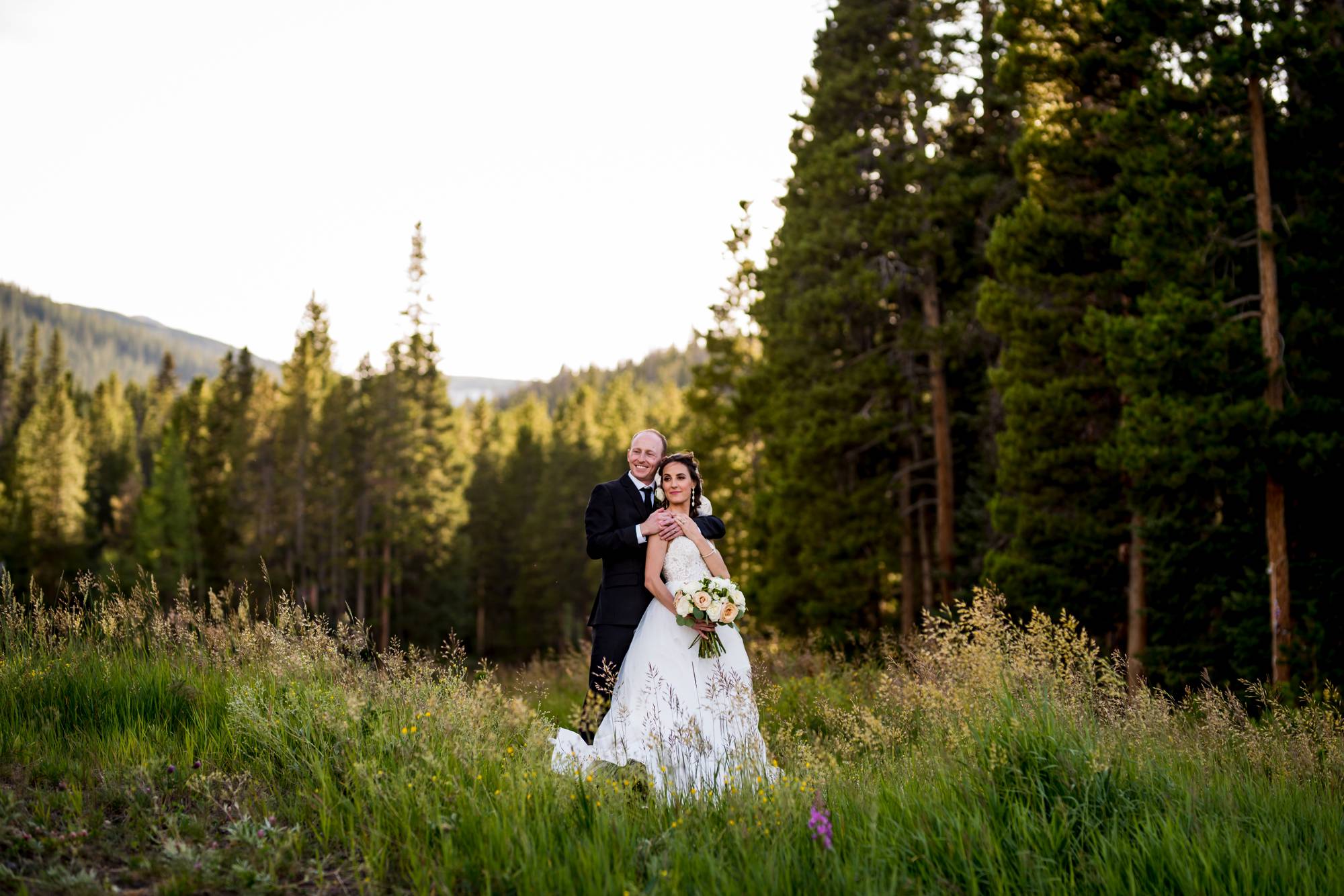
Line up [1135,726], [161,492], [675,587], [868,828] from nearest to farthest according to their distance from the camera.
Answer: [868,828] < [1135,726] < [675,587] < [161,492]

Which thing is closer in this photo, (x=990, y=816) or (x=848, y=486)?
(x=990, y=816)

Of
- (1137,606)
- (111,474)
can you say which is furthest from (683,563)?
(111,474)

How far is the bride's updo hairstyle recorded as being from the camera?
6805 millimetres

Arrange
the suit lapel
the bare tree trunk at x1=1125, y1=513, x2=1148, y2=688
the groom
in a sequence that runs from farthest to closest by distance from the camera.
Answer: the bare tree trunk at x1=1125, y1=513, x2=1148, y2=688, the suit lapel, the groom

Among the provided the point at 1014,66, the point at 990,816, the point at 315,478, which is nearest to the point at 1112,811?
the point at 990,816

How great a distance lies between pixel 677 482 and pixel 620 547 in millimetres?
597

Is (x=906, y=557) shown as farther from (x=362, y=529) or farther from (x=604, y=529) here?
(x=362, y=529)

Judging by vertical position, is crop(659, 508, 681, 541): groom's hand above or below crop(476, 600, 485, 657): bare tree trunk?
above

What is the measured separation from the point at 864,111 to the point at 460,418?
1471 inches

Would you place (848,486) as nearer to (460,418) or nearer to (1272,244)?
(1272,244)

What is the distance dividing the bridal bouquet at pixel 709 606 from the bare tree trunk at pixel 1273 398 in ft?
30.0

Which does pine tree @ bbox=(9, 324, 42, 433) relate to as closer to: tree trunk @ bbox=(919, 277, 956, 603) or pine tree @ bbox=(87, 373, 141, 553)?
pine tree @ bbox=(87, 373, 141, 553)

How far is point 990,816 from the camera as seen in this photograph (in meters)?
4.18

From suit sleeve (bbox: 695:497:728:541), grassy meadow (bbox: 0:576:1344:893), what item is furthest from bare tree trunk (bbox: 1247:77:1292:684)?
suit sleeve (bbox: 695:497:728:541)
